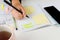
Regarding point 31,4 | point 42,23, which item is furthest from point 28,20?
point 31,4

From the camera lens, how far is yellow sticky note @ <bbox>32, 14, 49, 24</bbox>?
2.48 ft

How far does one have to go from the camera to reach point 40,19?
0.78m

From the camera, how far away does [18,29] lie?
71 centimetres

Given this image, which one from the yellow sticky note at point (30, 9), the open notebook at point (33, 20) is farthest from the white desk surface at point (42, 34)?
the yellow sticky note at point (30, 9)

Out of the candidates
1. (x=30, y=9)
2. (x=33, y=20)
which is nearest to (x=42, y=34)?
(x=33, y=20)

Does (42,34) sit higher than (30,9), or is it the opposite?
(30,9)

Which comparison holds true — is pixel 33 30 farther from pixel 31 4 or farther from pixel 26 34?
pixel 31 4

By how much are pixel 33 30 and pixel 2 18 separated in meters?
0.21

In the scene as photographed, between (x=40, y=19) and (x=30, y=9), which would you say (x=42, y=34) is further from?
(x=30, y=9)

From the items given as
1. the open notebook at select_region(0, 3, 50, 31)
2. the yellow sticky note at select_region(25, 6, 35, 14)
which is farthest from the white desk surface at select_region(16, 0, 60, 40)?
the yellow sticky note at select_region(25, 6, 35, 14)

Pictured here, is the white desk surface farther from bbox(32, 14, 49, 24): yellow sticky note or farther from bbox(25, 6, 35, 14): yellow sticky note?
bbox(25, 6, 35, 14): yellow sticky note

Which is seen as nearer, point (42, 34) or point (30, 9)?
point (42, 34)

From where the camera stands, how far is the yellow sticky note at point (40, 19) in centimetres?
76

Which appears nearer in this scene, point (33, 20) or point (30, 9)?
point (33, 20)
